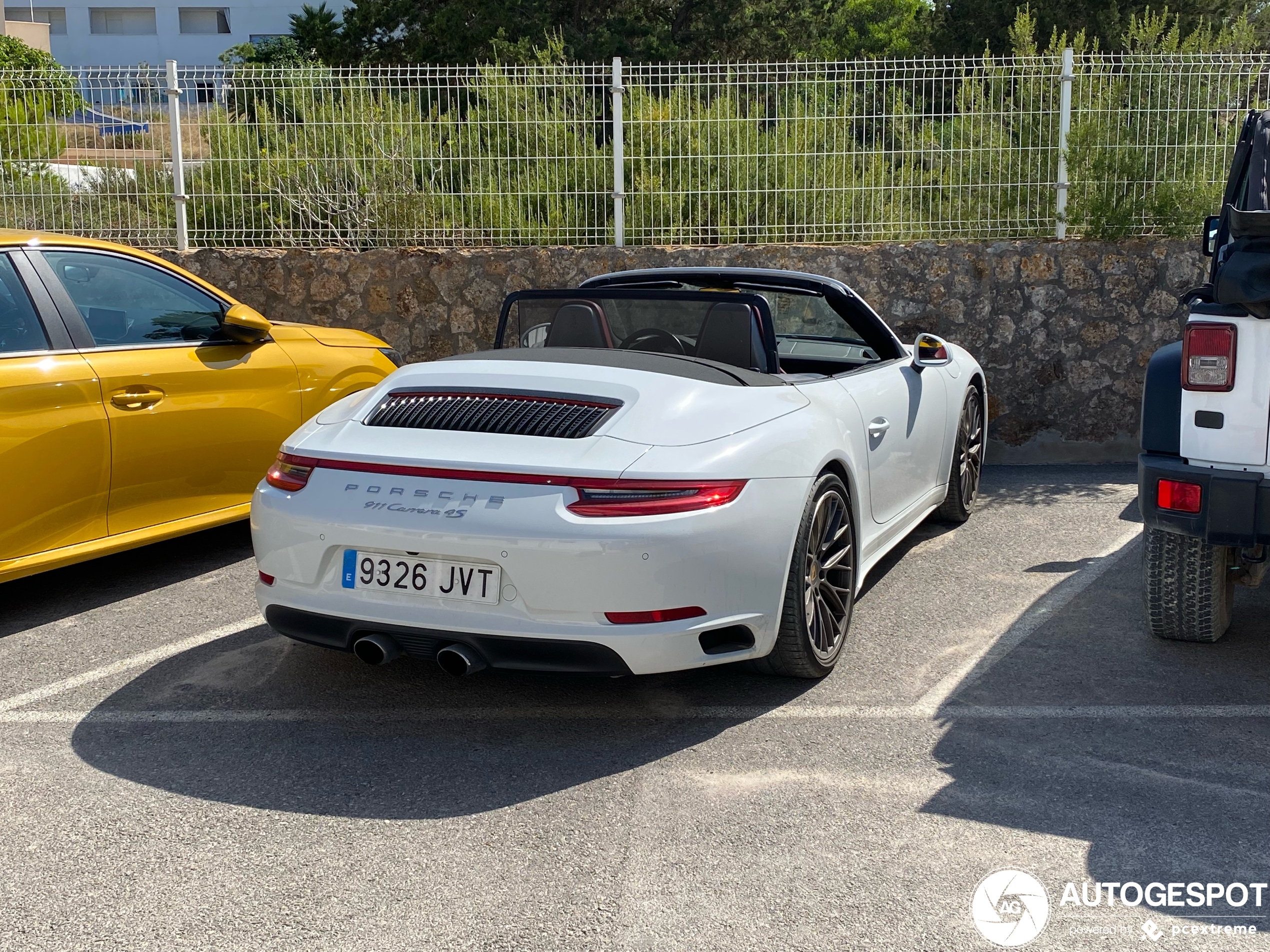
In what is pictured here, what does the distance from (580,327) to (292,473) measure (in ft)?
4.42

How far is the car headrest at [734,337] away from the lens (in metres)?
4.79

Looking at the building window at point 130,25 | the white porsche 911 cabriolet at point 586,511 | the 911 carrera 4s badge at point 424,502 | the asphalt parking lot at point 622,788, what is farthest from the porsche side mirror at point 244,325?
the building window at point 130,25

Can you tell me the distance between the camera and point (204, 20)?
72.3 m

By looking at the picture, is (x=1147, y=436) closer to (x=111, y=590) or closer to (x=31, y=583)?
(x=111, y=590)

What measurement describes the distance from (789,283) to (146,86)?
22.5ft

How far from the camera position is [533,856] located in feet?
10.9

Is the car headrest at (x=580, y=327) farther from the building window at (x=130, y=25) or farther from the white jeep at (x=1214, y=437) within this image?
the building window at (x=130, y=25)

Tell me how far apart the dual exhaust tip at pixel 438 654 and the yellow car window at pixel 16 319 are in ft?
7.68

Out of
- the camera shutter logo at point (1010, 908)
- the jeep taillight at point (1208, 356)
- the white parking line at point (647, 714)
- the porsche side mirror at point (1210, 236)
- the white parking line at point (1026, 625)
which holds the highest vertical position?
the porsche side mirror at point (1210, 236)

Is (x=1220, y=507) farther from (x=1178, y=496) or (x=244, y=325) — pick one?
(x=244, y=325)

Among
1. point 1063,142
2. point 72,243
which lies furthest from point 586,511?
point 1063,142

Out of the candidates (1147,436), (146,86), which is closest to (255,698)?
(1147,436)

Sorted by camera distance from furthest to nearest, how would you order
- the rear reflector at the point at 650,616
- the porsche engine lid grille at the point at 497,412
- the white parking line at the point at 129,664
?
the white parking line at the point at 129,664
the porsche engine lid grille at the point at 497,412
the rear reflector at the point at 650,616

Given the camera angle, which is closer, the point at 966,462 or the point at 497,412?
the point at 497,412
